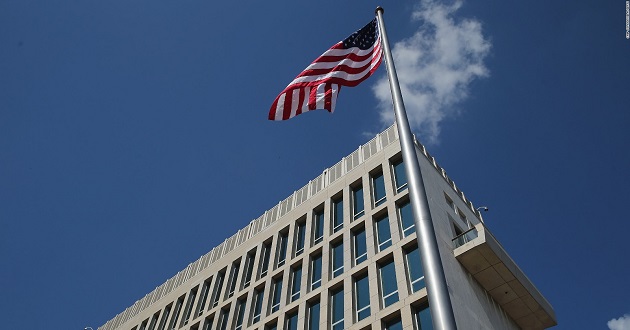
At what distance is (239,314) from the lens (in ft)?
106

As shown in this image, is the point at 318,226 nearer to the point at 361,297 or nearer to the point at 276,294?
the point at 276,294

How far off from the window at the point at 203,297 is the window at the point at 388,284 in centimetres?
1613

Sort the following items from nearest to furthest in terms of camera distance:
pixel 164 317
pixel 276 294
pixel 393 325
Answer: pixel 393 325 → pixel 276 294 → pixel 164 317

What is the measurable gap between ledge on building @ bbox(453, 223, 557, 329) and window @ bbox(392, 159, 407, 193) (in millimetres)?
4559

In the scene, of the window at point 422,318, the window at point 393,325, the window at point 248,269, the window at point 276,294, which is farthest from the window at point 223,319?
the window at point 422,318

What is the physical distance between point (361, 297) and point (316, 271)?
194 inches

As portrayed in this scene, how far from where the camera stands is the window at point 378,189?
29.8 meters

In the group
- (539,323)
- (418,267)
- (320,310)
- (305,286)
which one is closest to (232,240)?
(305,286)

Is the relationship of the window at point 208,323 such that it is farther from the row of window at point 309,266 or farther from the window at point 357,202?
the window at point 357,202

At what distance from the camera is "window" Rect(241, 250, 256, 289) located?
112 ft

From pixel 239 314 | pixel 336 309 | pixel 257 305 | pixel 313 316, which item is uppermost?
pixel 257 305

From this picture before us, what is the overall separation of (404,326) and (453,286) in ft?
10.0

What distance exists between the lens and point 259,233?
37.1 m

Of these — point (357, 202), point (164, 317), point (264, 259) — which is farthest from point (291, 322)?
point (164, 317)
